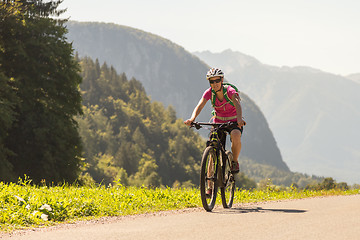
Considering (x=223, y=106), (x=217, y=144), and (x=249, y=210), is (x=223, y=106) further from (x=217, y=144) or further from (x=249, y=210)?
(x=249, y=210)

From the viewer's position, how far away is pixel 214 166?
8.50 metres

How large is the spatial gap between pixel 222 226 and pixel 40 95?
88.6 ft

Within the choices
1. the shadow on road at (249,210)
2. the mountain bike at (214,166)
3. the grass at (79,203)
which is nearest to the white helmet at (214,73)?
the mountain bike at (214,166)

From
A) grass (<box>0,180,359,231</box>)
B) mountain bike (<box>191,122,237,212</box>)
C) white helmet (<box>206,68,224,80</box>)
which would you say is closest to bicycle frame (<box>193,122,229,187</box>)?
mountain bike (<box>191,122,237,212</box>)

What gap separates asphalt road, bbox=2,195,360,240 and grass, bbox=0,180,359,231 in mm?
392

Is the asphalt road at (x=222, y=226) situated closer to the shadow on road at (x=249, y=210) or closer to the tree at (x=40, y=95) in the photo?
the shadow on road at (x=249, y=210)

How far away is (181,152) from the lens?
15075 centimetres

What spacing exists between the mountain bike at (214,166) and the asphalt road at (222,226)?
278mm

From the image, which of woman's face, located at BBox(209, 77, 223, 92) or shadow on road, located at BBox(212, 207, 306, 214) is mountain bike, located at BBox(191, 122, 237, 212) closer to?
shadow on road, located at BBox(212, 207, 306, 214)

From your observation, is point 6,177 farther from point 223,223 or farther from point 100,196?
point 223,223

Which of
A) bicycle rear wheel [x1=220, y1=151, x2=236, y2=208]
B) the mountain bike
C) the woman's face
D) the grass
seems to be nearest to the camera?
the grass

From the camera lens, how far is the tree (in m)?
30.2

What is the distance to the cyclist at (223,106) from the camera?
8609 millimetres

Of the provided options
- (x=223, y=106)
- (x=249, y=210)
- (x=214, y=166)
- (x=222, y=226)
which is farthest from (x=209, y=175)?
(x=222, y=226)
